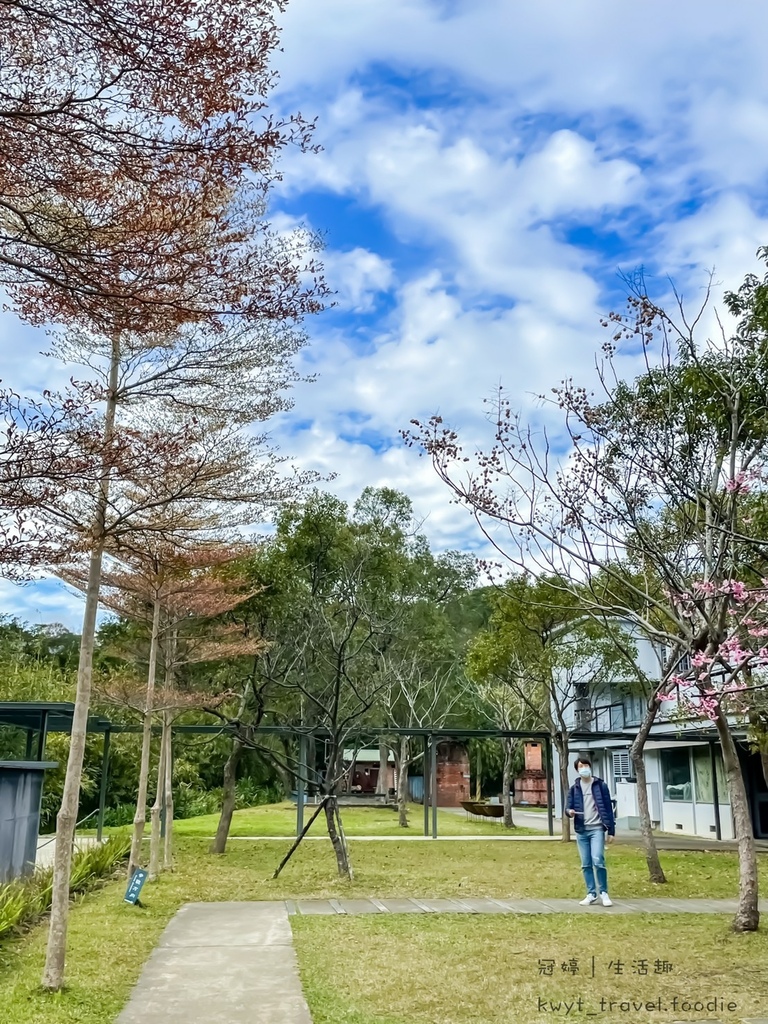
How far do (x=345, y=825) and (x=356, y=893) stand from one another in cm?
1628

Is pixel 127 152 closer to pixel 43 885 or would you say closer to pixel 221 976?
pixel 221 976

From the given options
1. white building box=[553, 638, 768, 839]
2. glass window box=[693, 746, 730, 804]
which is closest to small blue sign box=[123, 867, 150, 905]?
white building box=[553, 638, 768, 839]

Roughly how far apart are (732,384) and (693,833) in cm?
1855

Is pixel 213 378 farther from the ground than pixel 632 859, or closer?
farther from the ground

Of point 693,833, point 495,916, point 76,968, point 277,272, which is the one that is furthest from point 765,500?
point 693,833

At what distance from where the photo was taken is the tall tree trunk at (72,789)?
574 cm

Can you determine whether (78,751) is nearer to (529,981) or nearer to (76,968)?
(76,968)

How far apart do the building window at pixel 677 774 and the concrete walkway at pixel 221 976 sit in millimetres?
18151

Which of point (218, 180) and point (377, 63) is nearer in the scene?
point (218, 180)

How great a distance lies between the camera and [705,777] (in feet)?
75.0

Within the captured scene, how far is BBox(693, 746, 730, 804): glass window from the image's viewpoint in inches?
864

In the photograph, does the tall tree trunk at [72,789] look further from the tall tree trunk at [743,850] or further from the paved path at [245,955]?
the tall tree trunk at [743,850]

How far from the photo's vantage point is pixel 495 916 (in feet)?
28.5

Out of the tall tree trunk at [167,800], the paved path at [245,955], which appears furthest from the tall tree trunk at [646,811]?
the tall tree trunk at [167,800]
